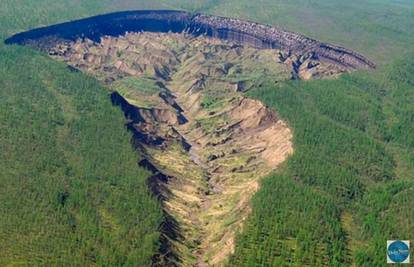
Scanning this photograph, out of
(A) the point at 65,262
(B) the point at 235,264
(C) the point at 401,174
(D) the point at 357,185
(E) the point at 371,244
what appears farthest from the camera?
(C) the point at 401,174

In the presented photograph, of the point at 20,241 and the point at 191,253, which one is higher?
the point at 20,241

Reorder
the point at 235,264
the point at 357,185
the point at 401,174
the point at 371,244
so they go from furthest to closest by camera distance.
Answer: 1. the point at 401,174
2. the point at 357,185
3. the point at 371,244
4. the point at 235,264

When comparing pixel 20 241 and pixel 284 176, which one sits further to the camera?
pixel 284 176

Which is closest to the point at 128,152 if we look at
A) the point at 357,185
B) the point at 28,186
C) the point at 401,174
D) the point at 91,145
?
the point at 91,145

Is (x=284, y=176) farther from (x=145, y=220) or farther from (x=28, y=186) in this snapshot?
(x=28, y=186)
